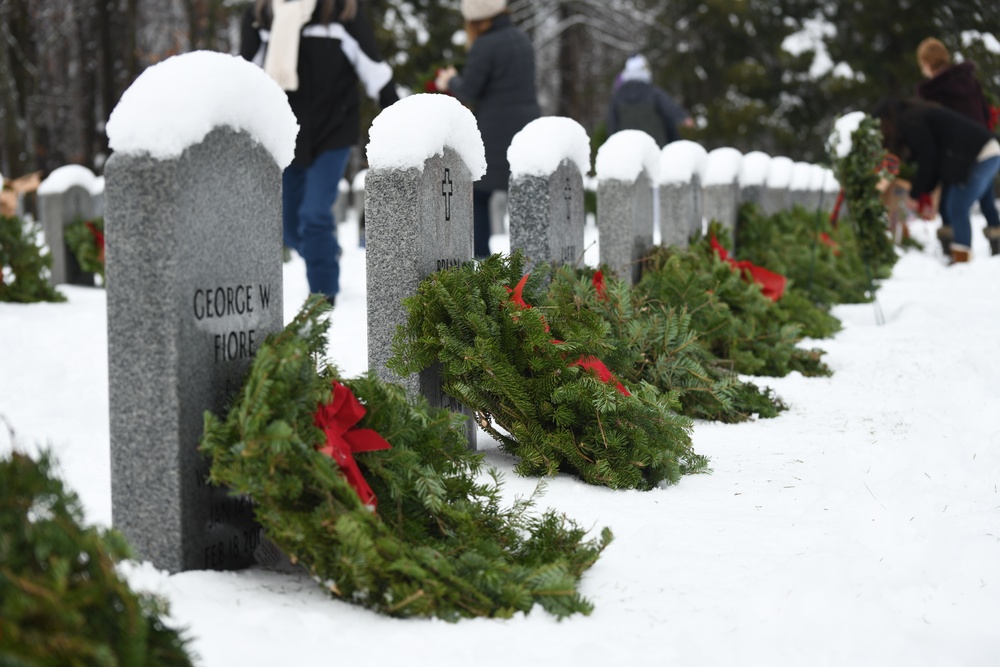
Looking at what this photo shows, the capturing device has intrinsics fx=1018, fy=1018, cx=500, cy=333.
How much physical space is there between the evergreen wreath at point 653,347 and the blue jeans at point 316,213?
7.88 feet

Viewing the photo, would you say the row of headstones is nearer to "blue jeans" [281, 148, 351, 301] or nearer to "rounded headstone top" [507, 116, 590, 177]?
"rounded headstone top" [507, 116, 590, 177]

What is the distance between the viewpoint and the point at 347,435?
2.76 m

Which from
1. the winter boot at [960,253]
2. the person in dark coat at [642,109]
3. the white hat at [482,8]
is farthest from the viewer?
the person in dark coat at [642,109]

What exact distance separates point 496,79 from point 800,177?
21.1ft

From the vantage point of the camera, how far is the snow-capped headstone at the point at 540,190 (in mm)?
4961

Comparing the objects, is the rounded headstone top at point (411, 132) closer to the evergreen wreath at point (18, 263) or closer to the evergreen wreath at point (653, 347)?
the evergreen wreath at point (653, 347)

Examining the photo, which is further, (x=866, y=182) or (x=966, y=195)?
(x=966, y=195)

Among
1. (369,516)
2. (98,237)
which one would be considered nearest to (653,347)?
(369,516)

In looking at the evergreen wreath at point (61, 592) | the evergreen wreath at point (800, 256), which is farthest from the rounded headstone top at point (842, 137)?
the evergreen wreath at point (61, 592)

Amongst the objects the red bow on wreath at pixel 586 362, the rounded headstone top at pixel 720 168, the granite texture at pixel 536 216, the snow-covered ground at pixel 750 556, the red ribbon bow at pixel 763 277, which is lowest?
the snow-covered ground at pixel 750 556

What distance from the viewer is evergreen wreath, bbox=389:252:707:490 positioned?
3.52m

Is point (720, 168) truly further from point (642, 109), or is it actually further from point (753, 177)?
point (642, 109)

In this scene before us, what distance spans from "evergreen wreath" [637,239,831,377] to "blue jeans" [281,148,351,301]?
213 cm

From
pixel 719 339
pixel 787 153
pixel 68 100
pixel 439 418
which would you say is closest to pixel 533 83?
pixel 719 339
